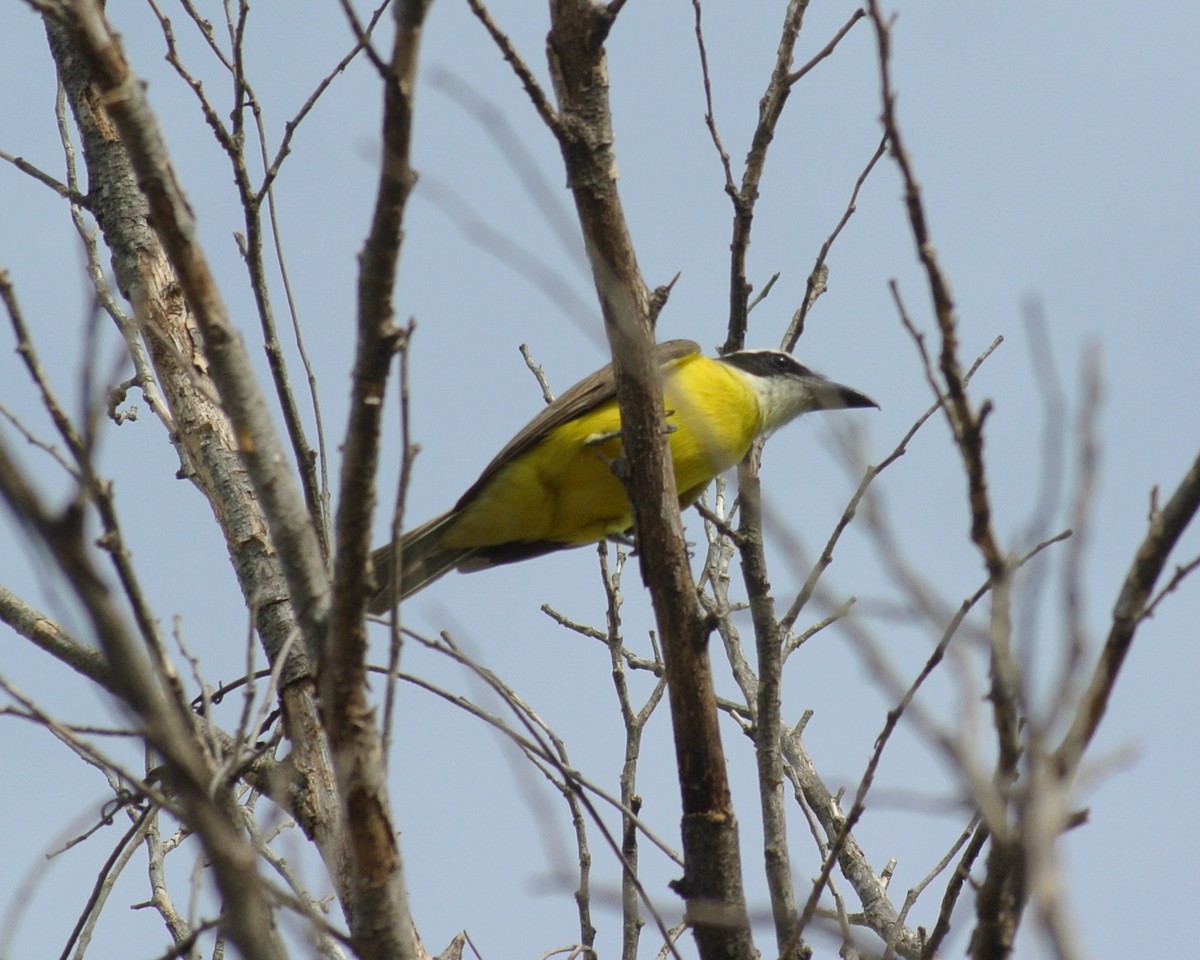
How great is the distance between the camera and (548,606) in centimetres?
556

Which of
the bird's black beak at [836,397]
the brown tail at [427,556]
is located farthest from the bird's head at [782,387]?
the brown tail at [427,556]

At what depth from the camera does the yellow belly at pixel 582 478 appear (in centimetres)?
564

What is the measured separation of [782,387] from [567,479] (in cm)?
128

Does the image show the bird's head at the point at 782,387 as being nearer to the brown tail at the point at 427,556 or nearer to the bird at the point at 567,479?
the bird at the point at 567,479

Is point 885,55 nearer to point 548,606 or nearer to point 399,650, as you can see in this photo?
point 399,650

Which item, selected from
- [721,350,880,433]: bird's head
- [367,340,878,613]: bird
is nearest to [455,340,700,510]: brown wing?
[367,340,878,613]: bird

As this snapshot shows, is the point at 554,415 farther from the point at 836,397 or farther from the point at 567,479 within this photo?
the point at 836,397

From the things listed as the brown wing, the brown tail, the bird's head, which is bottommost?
the brown tail

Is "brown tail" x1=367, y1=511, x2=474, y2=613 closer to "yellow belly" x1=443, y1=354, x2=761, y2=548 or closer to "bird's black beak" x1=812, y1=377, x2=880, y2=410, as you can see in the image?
"yellow belly" x1=443, y1=354, x2=761, y2=548

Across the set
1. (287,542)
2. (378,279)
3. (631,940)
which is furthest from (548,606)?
(378,279)

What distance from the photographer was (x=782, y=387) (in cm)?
647

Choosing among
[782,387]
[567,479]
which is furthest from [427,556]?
[782,387]

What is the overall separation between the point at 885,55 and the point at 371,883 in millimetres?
1490

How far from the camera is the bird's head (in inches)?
249
